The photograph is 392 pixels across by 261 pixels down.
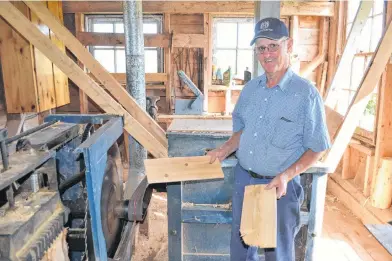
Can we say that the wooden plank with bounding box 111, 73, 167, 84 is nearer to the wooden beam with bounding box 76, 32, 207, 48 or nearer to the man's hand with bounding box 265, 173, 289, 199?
the wooden beam with bounding box 76, 32, 207, 48

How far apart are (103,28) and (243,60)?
193cm

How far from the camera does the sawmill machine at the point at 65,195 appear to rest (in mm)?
1031

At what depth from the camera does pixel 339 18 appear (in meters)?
3.92

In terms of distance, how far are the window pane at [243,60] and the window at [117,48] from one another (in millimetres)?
1056

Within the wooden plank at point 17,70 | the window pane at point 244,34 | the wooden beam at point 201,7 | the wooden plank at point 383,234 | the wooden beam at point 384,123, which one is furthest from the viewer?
the window pane at point 244,34

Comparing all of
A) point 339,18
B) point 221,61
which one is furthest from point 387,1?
point 221,61

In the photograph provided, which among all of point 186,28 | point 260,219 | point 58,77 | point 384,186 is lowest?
point 384,186

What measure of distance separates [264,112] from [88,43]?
10.6 feet

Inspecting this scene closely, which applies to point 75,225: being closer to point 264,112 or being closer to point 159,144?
point 159,144

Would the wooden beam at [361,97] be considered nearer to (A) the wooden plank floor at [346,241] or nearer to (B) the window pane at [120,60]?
(A) the wooden plank floor at [346,241]

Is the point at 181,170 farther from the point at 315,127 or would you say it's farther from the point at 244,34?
the point at 244,34

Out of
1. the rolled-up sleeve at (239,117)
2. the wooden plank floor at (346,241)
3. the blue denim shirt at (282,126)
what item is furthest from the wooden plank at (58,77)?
the wooden plank floor at (346,241)

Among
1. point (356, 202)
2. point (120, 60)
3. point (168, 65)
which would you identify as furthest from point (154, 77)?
point (356, 202)

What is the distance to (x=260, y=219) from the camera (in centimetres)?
128
